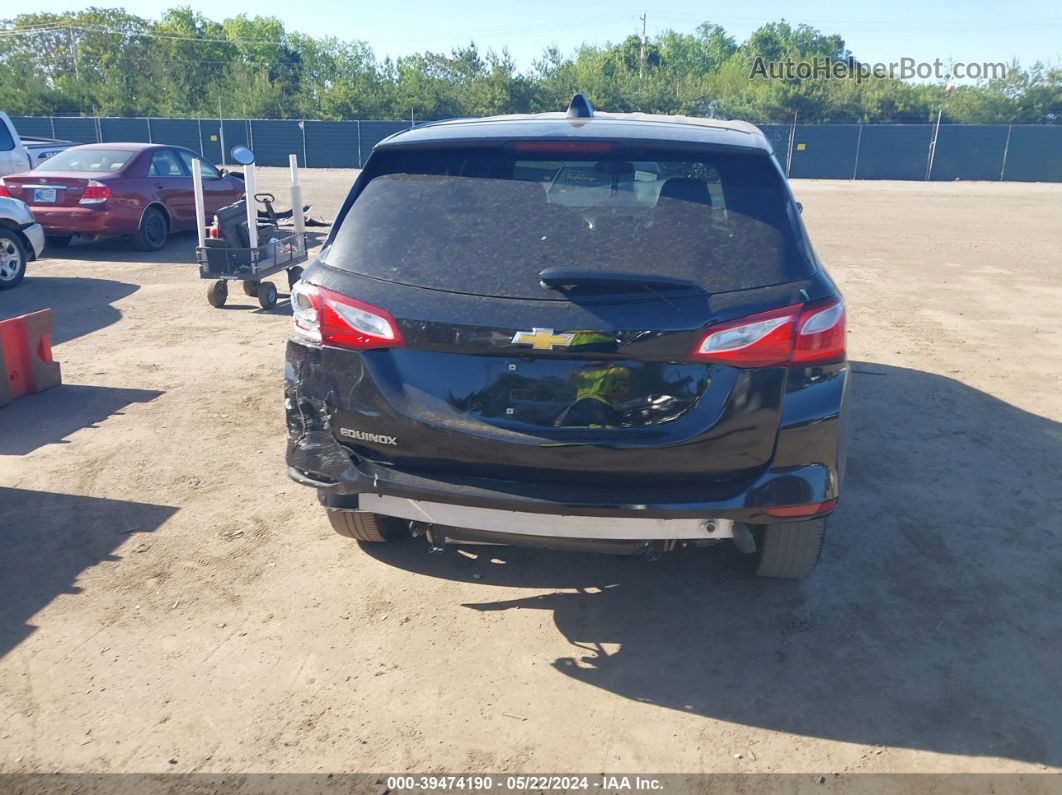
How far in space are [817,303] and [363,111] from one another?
50154 millimetres

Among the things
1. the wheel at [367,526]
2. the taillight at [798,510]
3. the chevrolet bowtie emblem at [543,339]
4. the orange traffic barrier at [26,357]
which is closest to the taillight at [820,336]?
the taillight at [798,510]

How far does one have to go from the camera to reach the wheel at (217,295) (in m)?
9.69

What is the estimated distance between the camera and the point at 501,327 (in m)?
3.12

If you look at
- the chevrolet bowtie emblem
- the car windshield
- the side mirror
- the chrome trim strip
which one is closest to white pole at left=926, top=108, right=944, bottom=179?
the car windshield

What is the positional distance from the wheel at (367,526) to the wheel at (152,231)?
1073 centimetres

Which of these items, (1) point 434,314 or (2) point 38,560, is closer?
(1) point 434,314

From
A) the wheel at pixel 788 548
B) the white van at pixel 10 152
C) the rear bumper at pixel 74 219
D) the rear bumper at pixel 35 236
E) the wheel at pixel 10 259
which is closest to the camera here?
the wheel at pixel 788 548

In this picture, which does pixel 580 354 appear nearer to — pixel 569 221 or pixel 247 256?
pixel 569 221

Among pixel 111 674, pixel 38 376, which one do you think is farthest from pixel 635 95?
pixel 111 674

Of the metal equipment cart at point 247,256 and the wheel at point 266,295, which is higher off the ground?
the metal equipment cart at point 247,256

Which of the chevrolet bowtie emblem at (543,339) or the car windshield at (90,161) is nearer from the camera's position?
the chevrolet bowtie emblem at (543,339)

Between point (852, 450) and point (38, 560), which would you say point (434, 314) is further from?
point (852, 450)

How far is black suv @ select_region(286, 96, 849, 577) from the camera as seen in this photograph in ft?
10.2

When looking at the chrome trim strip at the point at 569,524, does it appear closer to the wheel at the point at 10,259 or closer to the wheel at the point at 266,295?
the wheel at the point at 266,295
